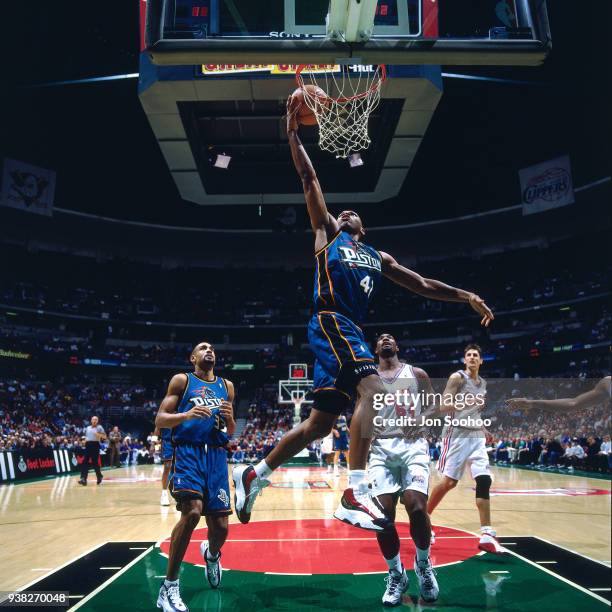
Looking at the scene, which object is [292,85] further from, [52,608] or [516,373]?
[516,373]

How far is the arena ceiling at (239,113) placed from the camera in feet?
39.7

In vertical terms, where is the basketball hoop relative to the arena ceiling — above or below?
below

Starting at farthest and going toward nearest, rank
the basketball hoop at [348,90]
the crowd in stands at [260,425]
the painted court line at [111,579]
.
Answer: the crowd in stands at [260,425]
the basketball hoop at [348,90]
the painted court line at [111,579]

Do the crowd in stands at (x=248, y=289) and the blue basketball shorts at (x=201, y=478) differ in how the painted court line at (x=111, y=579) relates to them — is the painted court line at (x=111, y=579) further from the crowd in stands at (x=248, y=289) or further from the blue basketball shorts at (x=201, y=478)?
the crowd in stands at (x=248, y=289)

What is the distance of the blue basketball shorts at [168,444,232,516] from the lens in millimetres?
4352

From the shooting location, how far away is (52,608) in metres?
4.03

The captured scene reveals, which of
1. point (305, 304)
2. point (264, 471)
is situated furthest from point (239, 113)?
point (305, 304)

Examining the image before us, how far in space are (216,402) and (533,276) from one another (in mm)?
28775

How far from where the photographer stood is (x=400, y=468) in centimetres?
470

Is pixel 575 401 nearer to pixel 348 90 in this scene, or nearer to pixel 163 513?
pixel 163 513

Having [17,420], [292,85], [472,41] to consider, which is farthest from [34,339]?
[472,41]

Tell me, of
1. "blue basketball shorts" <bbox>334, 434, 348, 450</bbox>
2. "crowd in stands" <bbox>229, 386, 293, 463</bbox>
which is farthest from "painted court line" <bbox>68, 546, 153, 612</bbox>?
"crowd in stands" <bbox>229, 386, 293, 463</bbox>

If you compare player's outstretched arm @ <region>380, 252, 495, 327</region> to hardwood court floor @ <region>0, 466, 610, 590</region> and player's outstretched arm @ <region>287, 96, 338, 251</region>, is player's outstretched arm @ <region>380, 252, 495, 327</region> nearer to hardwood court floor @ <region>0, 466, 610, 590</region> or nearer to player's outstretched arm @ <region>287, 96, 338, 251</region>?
player's outstretched arm @ <region>287, 96, 338, 251</region>

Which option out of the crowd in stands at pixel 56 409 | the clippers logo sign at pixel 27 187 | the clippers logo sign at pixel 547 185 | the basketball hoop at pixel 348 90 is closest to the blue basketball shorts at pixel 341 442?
the crowd in stands at pixel 56 409
